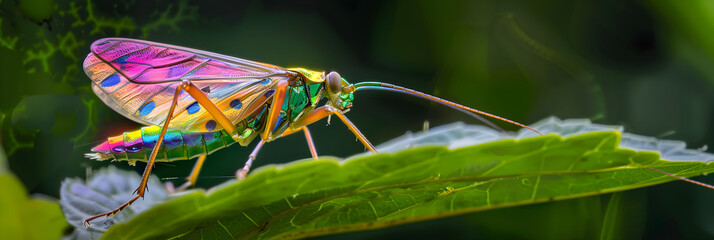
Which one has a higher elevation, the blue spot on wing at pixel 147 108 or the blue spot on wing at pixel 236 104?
the blue spot on wing at pixel 236 104

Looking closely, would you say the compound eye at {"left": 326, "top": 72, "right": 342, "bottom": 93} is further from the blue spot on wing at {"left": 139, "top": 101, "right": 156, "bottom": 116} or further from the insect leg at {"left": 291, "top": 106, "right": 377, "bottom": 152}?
the blue spot on wing at {"left": 139, "top": 101, "right": 156, "bottom": 116}

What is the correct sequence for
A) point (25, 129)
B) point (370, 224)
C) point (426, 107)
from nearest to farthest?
point (370, 224) → point (25, 129) → point (426, 107)

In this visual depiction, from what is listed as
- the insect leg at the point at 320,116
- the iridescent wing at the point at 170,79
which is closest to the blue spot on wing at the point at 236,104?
the iridescent wing at the point at 170,79

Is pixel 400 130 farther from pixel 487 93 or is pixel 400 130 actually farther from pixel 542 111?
pixel 542 111

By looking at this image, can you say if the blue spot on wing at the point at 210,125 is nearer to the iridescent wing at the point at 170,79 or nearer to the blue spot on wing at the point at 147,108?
the iridescent wing at the point at 170,79

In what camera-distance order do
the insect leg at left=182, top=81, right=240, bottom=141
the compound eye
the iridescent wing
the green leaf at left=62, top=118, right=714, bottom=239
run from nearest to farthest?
the green leaf at left=62, top=118, right=714, bottom=239 < the iridescent wing < the insect leg at left=182, top=81, right=240, bottom=141 < the compound eye

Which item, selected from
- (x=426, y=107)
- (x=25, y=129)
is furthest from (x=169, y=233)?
(x=426, y=107)

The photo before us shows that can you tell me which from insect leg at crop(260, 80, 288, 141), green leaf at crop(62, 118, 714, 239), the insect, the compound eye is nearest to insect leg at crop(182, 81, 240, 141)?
the insect
